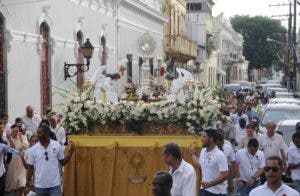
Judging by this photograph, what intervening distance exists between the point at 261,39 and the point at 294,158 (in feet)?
312

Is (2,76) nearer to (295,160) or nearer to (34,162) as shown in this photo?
(34,162)

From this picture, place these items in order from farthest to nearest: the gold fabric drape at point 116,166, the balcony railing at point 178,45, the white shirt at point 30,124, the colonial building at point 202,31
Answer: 1. the colonial building at point 202,31
2. the balcony railing at point 178,45
3. the white shirt at point 30,124
4. the gold fabric drape at point 116,166

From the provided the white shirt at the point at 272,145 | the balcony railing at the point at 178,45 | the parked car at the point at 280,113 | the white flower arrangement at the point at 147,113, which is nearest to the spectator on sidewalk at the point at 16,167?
the white flower arrangement at the point at 147,113

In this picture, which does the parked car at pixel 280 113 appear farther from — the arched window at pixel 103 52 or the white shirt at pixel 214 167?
the arched window at pixel 103 52

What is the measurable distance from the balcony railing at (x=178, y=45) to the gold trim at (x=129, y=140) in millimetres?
30817

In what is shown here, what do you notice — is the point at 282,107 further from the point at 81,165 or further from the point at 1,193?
the point at 1,193

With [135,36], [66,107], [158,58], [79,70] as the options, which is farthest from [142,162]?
[158,58]

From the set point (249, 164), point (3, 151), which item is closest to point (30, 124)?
point (3, 151)

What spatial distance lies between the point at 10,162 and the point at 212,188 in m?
4.13

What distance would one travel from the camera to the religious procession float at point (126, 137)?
11.2 meters

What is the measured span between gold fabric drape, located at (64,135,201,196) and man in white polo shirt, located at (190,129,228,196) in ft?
6.59

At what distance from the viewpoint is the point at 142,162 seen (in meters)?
11.2

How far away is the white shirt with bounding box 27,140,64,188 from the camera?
954 cm

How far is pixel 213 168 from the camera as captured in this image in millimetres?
9133
